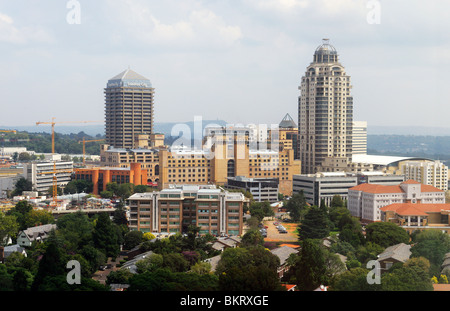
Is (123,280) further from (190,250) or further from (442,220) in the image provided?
(442,220)

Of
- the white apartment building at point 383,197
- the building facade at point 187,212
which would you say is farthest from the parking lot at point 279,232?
the white apartment building at point 383,197

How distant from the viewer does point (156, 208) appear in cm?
1741

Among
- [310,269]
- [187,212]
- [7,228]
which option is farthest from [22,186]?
[310,269]

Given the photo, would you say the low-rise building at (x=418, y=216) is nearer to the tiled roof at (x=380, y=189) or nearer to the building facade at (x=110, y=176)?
the tiled roof at (x=380, y=189)

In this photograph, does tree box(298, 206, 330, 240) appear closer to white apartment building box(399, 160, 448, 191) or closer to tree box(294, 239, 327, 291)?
tree box(294, 239, 327, 291)

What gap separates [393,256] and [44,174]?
1720 centimetres

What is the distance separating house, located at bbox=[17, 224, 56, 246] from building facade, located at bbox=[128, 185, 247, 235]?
1926 millimetres

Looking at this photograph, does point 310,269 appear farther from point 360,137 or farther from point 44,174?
point 360,137

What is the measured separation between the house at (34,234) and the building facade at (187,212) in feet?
6.32

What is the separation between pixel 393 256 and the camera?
1337cm

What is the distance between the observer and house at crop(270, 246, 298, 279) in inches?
511

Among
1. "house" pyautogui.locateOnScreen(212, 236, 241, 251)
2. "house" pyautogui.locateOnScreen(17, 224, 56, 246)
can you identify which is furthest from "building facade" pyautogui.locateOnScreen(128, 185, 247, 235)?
"house" pyautogui.locateOnScreen(17, 224, 56, 246)

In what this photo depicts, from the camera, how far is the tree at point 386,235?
1548 centimetres
